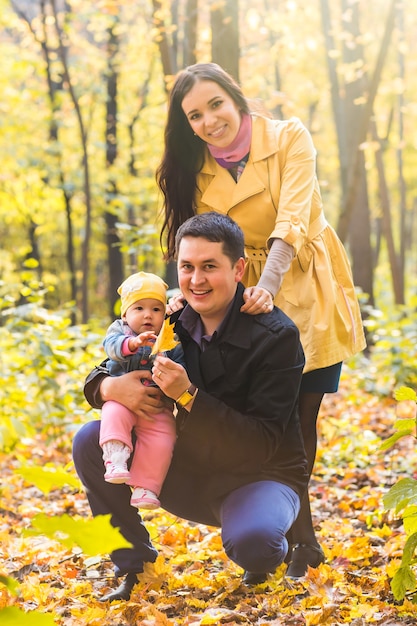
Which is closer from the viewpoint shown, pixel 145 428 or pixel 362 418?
pixel 145 428

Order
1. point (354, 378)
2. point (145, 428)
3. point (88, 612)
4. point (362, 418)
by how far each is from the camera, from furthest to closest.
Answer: point (354, 378), point (362, 418), point (145, 428), point (88, 612)

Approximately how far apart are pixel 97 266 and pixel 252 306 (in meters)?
29.5

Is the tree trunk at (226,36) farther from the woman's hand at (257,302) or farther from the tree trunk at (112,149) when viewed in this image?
the tree trunk at (112,149)

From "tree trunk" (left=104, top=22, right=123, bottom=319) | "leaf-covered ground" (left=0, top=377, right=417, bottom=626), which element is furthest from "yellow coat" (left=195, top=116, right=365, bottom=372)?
"tree trunk" (left=104, top=22, right=123, bottom=319)

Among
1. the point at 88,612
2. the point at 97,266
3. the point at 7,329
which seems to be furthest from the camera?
the point at 97,266

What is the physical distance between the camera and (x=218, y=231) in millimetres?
2992

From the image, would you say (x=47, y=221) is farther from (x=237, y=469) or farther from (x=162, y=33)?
(x=237, y=469)

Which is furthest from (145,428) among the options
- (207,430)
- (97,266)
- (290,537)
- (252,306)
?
(97,266)

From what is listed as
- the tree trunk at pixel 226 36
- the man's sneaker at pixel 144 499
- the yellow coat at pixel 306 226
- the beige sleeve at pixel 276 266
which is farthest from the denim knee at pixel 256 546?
the tree trunk at pixel 226 36

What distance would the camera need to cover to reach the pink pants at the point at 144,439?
297cm

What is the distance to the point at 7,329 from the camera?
20.9ft

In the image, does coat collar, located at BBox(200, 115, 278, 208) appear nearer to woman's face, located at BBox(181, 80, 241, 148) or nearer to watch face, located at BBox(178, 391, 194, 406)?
woman's face, located at BBox(181, 80, 241, 148)

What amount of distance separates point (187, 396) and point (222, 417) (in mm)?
156

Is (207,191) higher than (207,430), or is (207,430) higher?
(207,191)
